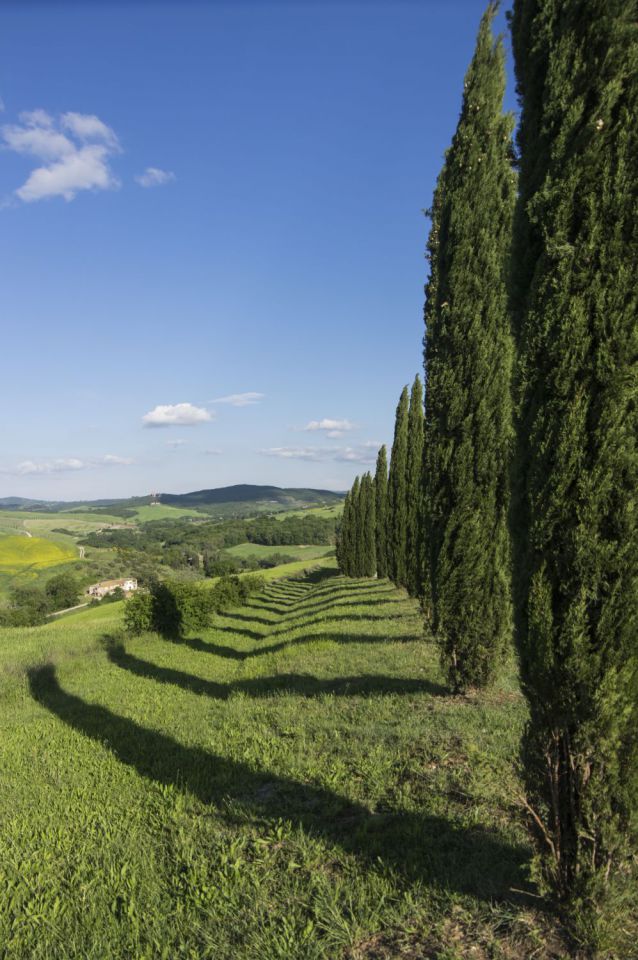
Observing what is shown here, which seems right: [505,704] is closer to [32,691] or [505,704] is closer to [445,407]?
A: [445,407]

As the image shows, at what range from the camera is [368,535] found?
3581 centimetres

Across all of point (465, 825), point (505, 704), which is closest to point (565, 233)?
point (465, 825)

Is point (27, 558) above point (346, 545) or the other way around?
the other way around

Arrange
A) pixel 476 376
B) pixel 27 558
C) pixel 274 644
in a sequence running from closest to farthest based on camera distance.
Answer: pixel 476 376, pixel 274 644, pixel 27 558

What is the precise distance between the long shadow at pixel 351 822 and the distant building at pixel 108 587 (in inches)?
2318

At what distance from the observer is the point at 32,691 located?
12.9 meters

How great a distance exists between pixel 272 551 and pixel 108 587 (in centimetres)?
4094

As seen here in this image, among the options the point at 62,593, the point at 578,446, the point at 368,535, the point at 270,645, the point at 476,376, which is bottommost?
the point at 62,593

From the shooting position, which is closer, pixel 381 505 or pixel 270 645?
pixel 270 645

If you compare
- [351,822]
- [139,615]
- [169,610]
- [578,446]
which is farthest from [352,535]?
[578,446]

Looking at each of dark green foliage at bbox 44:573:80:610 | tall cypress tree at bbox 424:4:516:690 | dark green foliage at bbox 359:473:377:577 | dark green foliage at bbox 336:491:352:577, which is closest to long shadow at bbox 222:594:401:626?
dark green foliage at bbox 359:473:377:577

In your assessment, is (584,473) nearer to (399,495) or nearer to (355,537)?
(399,495)

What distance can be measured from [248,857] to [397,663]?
681 centimetres

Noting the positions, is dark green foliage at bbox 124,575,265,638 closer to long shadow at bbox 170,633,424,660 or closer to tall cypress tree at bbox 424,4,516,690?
long shadow at bbox 170,633,424,660
